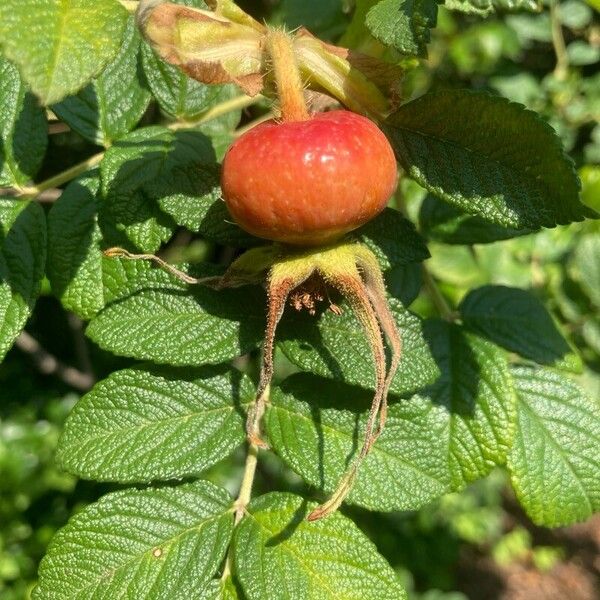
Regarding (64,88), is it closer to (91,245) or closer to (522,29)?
(91,245)

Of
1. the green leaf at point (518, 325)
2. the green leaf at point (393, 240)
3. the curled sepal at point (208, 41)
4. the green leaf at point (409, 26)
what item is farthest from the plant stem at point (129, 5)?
the green leaf at point (518, 325)

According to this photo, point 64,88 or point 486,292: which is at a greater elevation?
point 64,88

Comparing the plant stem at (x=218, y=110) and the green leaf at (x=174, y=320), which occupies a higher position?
the plant stem at (x=218, y=110)

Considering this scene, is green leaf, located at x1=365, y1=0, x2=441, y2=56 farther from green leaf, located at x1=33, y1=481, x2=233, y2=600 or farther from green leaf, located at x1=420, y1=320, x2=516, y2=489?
green leaf, located at x1=33, y1=481, x2=233, y2=600

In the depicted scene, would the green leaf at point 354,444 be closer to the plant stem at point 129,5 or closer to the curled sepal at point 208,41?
the curled sepal at point 208,41

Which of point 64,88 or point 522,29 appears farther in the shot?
point 522,29

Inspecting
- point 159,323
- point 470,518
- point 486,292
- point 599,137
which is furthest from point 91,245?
point 470,518

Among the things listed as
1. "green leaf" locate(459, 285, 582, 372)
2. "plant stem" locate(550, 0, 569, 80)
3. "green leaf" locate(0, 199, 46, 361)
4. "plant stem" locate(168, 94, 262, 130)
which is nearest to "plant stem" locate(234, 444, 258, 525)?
"green leaf" locate(0, 199, 46, 361)
